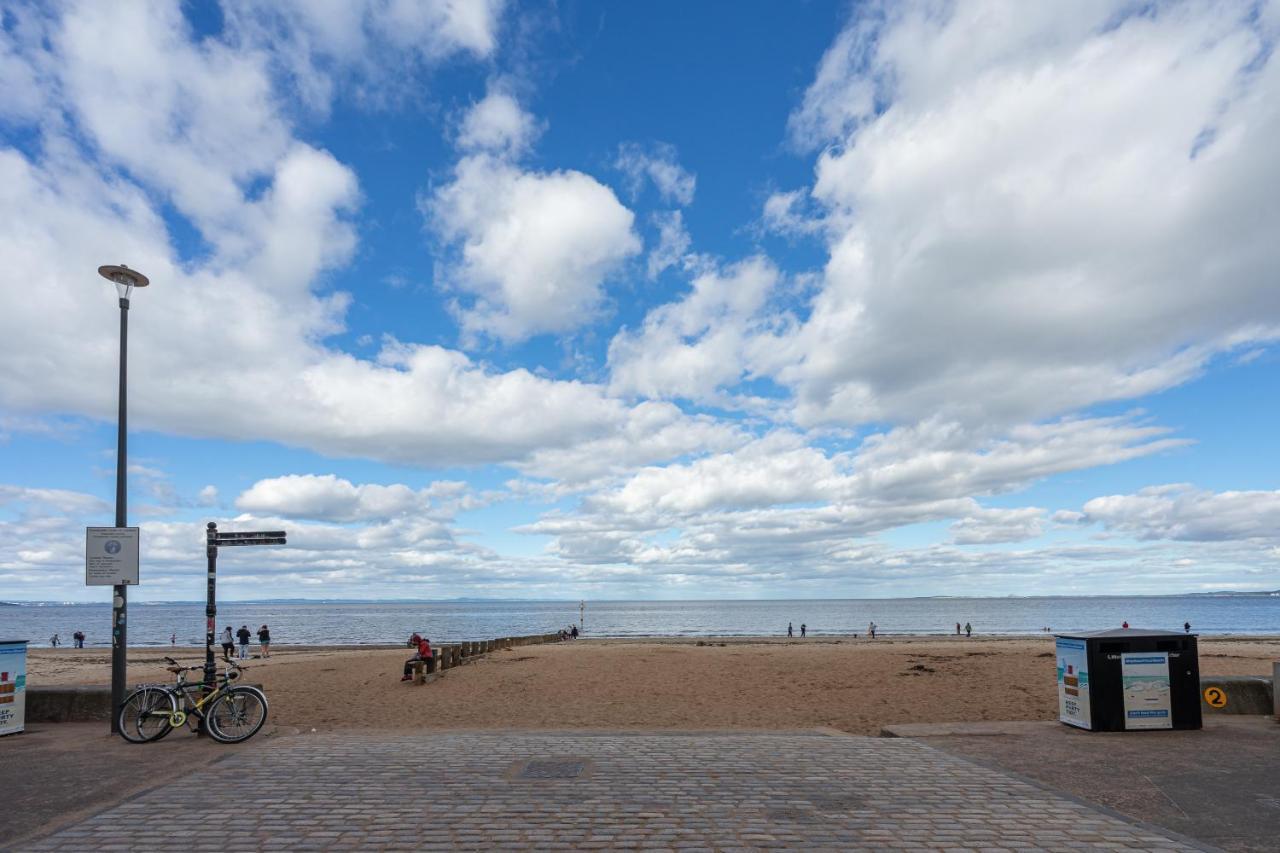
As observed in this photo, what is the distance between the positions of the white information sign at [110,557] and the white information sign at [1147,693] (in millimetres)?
13146

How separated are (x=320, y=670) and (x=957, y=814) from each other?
2388 cm

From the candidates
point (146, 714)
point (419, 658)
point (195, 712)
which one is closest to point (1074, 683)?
point (195, 712)

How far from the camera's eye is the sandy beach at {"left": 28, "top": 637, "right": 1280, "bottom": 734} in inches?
584

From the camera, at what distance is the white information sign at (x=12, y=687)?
1103 centimetres

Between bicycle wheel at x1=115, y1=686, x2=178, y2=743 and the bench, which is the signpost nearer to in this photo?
bicycle wheel at x1=115, y1=686, x2=178, y2=743

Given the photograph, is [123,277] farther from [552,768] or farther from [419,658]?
[419,658]

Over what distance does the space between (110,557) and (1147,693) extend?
45.5 ft

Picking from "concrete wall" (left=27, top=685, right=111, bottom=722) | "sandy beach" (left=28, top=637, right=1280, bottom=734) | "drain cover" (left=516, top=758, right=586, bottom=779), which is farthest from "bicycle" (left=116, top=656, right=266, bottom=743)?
"drain cover" (left=516, top=758, right=586, bottom=779)

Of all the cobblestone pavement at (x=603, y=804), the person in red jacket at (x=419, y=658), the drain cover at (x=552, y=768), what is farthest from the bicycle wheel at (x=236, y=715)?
the person in red jacket at (x=419, y=658)

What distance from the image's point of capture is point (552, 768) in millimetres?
8844

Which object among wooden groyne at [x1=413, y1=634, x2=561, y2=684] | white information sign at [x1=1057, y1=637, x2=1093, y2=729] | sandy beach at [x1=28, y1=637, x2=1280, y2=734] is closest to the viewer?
white information sign at [x1=1057, y1=637, x2=1093, y2=729]

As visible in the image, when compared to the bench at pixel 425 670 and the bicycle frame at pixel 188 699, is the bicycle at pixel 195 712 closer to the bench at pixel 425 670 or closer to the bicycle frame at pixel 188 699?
the bicycle frame at pixel 188 699

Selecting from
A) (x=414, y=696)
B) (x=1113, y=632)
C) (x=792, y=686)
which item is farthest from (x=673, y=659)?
(x=1113, y=632)

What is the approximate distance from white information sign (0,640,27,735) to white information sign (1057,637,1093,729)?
13540 mm
